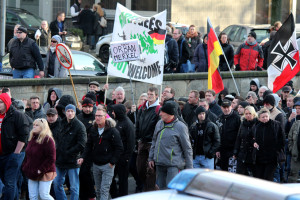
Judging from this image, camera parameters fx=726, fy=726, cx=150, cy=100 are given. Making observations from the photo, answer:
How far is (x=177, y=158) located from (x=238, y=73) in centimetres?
874

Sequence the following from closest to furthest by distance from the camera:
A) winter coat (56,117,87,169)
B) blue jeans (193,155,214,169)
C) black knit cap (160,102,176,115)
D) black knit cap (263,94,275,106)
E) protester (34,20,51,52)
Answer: black knit cap (160,102,176,115), winter coat (56,117,87,169), blue jeans (193,155,214,169), black knit cap (263,94,275,106), protester (34,20,51,52)

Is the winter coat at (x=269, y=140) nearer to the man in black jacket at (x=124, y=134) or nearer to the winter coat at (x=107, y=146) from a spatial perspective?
the man in black jacket at (x=124, y=134)

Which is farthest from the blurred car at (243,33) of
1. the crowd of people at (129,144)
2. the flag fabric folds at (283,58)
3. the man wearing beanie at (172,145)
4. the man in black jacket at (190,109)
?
the man wearing beanie at (172,145)

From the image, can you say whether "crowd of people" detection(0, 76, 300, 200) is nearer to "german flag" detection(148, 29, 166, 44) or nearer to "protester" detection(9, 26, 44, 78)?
"german flag" detection(148, 29, 166, 44)

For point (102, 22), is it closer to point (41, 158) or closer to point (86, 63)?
point (86, 63)

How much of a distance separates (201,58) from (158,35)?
4.47m

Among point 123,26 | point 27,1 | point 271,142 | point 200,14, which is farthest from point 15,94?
point 200,14

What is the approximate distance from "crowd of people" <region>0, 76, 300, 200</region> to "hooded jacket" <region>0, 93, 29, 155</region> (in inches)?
0.5

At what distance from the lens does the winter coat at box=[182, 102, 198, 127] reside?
11.9 meters

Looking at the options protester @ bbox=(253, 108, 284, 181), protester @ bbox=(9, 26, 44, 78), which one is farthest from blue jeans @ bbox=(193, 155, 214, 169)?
protester @ bbox=(9, 26, 44, 78)

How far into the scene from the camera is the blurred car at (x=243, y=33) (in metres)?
23.8

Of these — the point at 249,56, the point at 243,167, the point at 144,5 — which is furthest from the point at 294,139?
the point at 144,5

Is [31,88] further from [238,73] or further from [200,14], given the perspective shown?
[200,14]

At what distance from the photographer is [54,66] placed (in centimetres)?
1534
